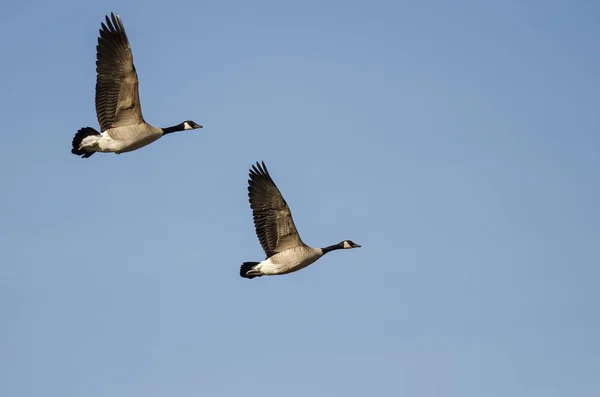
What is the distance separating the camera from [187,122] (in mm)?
61406

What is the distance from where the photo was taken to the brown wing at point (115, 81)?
5794cm

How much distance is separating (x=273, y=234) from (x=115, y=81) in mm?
5334

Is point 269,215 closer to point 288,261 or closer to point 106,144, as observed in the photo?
point 288,261

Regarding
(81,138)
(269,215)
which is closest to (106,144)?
(81,138)

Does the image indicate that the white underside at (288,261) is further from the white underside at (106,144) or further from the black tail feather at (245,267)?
the white underside at (106,144)

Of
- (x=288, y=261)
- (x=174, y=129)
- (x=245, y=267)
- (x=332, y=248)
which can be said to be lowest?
(x=288, y=261)

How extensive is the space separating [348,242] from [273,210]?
9.36 ft

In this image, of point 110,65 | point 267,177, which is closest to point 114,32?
point 110,65

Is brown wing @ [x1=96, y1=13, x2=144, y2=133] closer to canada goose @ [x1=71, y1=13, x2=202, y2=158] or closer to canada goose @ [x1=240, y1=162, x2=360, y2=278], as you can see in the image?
canada goose @ [x1=71, y1=13, x2=202, y2=158]

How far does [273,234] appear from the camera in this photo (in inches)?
2306

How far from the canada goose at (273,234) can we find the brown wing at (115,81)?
10.9 feet

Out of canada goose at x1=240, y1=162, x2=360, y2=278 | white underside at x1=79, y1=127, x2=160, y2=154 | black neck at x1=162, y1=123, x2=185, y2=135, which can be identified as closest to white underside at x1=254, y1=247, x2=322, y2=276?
canada goose at x1=240, y1=162, x2=360, y2=278

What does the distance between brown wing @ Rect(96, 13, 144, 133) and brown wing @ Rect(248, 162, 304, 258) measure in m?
3.24

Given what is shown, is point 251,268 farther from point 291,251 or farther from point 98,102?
point 98,102
